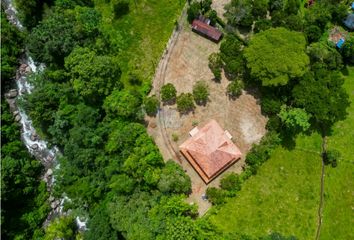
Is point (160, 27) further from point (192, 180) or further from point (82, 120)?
point (192, 180)

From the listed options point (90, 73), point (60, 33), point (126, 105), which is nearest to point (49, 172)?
point (126, 105)

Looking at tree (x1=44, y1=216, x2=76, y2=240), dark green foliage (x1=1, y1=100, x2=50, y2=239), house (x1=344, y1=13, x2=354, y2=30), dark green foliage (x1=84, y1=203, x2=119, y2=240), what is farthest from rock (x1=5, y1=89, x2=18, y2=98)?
house (x1=344, y1=13, x2=354, y2=30)

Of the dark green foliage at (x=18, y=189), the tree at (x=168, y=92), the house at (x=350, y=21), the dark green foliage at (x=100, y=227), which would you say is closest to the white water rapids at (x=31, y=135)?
the dark green foliage at (x=18, y=189)

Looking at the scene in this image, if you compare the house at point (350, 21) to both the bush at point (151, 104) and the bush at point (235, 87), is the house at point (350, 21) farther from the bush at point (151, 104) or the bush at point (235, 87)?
the bush at point (151, 104)

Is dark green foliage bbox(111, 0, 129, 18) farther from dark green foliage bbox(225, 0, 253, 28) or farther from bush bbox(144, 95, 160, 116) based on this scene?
dark green foliage bbox(225, 0, 253, 28)

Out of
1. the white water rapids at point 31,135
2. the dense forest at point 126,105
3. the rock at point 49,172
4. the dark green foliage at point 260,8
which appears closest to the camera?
the dense forest at point 126,105

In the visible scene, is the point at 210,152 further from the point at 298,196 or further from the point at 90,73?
the point at 90,73
